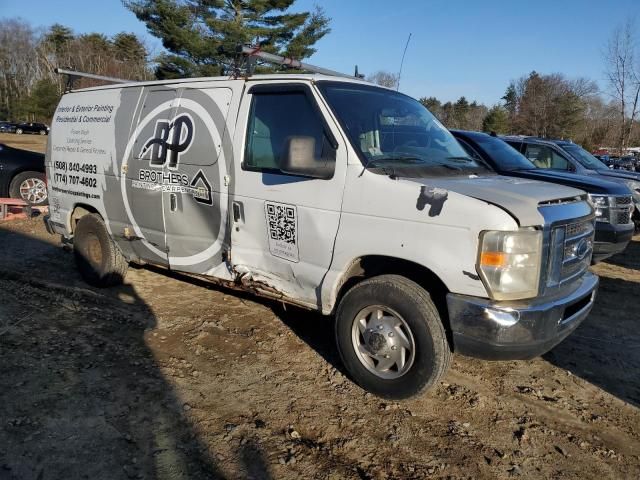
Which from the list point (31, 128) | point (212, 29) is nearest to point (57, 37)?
point (31, 128)

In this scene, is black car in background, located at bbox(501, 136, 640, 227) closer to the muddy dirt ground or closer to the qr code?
the muddy dirt ground

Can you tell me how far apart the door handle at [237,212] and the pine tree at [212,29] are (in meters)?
23.7

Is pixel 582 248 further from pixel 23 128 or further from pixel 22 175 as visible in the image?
pixel 23 128

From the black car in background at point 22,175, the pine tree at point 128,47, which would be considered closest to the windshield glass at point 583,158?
the black car in background at point 22,175

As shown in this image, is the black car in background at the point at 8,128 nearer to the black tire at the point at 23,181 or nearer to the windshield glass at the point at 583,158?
the black tire at the point at 23,181

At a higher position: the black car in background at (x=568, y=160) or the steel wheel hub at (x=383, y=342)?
the black car in background at (x=568, y=160)

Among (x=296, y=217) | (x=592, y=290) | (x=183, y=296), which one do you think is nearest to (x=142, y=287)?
(x=183, y=296)

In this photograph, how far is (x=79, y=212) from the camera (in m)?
5.88

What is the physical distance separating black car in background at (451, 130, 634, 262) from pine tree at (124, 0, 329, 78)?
2071cm

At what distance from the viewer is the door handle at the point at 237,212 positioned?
4133 millimetres

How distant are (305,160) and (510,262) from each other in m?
1.52

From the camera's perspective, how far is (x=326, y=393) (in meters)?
3.63

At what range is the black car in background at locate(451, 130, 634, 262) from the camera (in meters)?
6.91

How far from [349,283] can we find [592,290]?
1772mm
